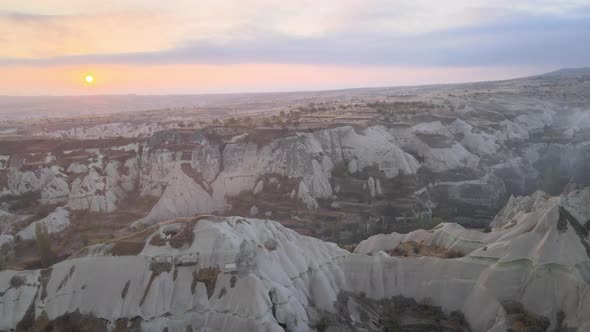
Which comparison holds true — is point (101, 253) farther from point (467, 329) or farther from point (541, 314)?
point (541, 314)

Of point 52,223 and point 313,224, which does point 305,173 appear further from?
point 52,223

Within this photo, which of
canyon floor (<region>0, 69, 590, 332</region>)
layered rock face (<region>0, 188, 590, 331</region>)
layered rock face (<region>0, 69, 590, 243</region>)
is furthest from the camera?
layered rock face (<region>0, 69, 590, 243</region>)

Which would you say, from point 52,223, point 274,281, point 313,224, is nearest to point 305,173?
point 313,224

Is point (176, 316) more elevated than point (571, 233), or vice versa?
point (571, 233)

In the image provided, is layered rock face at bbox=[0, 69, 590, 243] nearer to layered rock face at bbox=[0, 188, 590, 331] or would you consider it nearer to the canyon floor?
the canyon floor

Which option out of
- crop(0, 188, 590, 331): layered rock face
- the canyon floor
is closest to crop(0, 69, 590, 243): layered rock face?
the canyon floor

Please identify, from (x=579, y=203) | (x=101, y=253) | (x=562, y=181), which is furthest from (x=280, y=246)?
(x=562, y=181)

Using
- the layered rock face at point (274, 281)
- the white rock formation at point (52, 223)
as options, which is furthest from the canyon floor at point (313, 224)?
the white rock formation at point (52, 223)

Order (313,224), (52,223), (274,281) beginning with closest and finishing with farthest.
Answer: (274,281), (52,223), (313,224)
